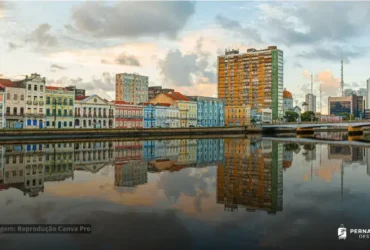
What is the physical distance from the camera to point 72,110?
84625mm

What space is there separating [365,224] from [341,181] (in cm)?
1074

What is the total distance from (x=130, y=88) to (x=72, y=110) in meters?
109

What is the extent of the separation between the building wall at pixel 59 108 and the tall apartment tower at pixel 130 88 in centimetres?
10335

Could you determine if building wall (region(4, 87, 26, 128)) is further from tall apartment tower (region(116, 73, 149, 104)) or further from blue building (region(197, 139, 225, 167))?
tall apartment tower (region(116, 73, 149, 104))

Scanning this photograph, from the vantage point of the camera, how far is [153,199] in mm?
17547

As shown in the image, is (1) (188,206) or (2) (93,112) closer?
(1) (188,206)

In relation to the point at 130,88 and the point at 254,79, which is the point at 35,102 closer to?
the point at 254,79

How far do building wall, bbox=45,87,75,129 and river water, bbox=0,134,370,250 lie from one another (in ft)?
180

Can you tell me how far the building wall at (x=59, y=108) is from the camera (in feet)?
266

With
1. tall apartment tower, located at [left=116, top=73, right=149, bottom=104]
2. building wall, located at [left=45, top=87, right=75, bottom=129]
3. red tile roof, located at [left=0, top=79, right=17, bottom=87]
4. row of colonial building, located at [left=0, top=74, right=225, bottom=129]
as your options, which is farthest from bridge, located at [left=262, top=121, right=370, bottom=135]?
tall apartment tower, located at [left=116, top=73, right=149, bottom=104]

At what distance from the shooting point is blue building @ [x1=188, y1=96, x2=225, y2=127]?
125 metres

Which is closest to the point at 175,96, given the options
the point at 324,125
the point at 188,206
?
the point at 324,125

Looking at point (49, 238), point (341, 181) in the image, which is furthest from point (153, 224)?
point (341, 181)

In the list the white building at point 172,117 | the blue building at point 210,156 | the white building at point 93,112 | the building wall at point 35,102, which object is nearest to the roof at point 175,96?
the white building at point 172,117
